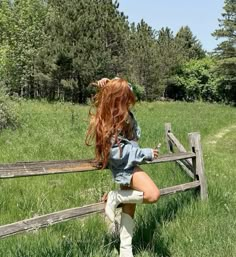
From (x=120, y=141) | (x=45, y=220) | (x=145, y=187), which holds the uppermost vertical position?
(x=120, y=141)

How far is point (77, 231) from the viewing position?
5449 mm

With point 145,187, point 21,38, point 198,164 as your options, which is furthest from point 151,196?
point 21,38

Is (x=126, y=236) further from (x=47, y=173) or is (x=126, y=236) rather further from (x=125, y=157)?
(x=47, y=173)

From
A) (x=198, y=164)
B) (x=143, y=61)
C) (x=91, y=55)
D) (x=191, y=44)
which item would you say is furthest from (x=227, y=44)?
(x=198, y=164)

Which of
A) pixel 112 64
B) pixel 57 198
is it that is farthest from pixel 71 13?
pixel 57 198

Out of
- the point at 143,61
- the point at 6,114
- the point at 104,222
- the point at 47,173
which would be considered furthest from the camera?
the point at 143,61

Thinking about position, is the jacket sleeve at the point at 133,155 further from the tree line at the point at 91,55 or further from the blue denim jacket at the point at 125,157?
the tree line at the point at 91,55

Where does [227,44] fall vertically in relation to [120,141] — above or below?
above

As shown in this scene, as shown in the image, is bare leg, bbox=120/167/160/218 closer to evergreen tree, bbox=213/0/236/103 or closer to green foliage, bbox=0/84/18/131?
green foliage, bbox=0/84/18/131

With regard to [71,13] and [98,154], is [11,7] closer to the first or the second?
[71,13]

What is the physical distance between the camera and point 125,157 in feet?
14.1

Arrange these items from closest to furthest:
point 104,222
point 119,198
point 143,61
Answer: point 119,198, point 104,222, point 143,61

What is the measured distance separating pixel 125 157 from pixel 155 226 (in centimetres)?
168

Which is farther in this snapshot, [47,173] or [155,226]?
[155,226]
